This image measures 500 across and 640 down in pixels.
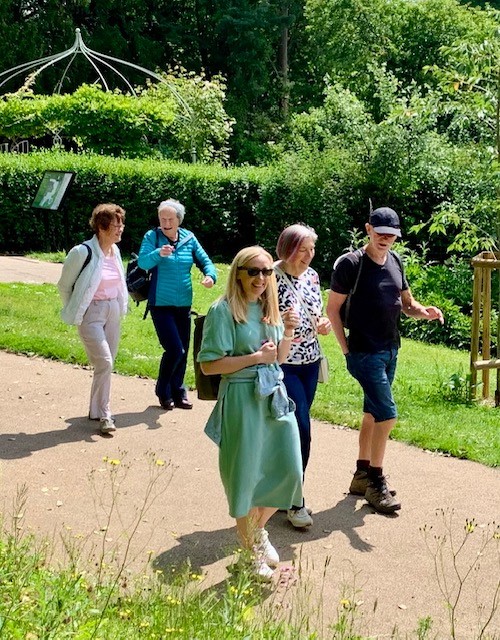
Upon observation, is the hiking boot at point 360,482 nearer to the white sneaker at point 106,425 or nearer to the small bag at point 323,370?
the small bag at point 323,370

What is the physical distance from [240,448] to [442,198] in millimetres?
14109

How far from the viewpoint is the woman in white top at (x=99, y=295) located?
748 cm

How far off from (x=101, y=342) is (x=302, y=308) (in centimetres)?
231

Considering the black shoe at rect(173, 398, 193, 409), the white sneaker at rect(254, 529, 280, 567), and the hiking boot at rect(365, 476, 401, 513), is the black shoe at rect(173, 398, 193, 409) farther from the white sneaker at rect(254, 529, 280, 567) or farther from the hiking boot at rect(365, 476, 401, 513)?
the white sneaker at rect(254, 529, 280, 567)

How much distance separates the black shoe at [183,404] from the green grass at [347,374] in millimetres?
820

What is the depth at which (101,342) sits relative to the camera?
759cm

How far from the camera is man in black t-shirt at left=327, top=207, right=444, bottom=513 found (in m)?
5.97

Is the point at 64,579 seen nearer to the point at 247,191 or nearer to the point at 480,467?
the point at 480,467

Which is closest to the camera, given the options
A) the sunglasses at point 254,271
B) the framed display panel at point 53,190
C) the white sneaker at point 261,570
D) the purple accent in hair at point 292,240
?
the white sneaker at point 261,570

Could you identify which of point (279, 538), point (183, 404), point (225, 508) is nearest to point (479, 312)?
point (183, 404)

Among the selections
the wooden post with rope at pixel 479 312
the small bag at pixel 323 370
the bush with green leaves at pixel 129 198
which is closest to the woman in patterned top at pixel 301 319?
the small bag at pixel 323 370

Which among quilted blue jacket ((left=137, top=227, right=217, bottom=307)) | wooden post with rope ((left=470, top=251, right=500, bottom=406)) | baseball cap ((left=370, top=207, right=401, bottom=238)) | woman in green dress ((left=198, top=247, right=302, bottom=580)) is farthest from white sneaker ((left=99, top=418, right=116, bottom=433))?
wooden post with rope ((left=470, top=251, right=500, bottom=406))

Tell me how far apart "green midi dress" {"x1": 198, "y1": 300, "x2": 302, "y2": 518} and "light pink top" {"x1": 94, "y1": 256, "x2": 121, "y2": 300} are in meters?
2.81

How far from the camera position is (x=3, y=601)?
380 cm
